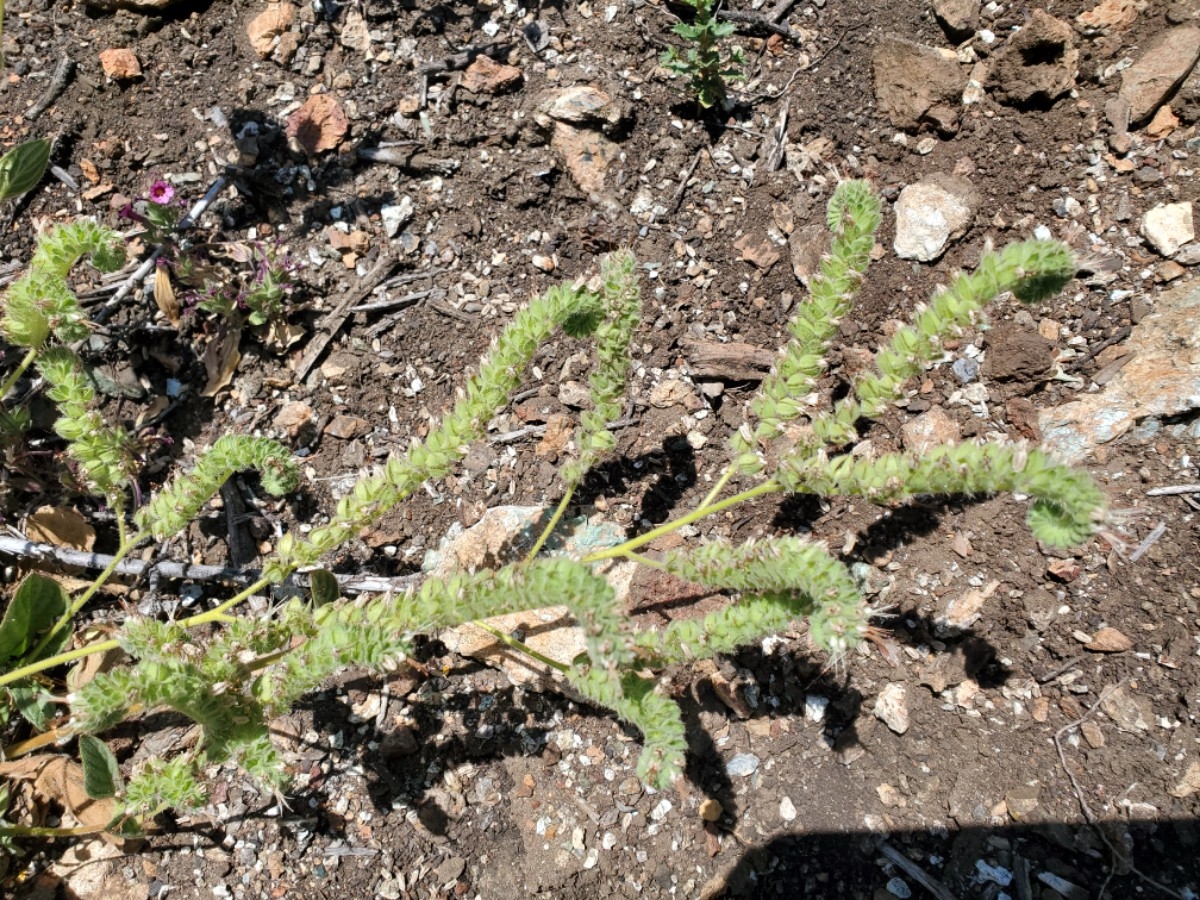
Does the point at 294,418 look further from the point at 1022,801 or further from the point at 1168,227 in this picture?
the point at 1168,227

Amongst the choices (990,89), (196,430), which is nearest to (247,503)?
(196,430)

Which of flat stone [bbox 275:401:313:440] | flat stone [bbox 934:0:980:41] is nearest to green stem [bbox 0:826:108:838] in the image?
flat stone [bbox 275:401:313:440]

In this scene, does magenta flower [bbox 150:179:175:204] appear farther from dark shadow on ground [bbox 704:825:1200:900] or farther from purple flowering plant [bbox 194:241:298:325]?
dark shadow on ground [bbox 704:825:1200:900]

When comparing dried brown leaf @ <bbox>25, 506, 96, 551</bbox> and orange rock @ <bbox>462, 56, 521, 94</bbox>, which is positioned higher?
orange rock @ <bbox>462, 56, 521, 94</bbox>

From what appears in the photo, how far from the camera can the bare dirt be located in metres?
2.74

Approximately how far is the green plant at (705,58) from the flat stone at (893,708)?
220 centimetres

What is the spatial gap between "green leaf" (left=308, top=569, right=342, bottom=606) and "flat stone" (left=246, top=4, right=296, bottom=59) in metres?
2.27

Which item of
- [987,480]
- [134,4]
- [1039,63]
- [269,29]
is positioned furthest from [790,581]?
[134,4]

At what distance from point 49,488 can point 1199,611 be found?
3.87 m

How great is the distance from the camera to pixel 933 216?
3184 mm

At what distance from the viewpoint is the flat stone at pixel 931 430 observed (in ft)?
9.87

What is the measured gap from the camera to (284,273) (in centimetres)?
340

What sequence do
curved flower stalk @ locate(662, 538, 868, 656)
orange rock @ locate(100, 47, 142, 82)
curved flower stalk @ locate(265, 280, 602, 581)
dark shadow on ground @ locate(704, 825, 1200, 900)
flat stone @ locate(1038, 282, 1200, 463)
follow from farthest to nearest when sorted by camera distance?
orange rock @ locate(100, 47, 142, 82) < flat stone @ locate(1038, 282, 1200, 463) < dark shadow on ground @ locate(704, 825, 1200, 900) < curved flower stalk @ locate(265, 280, 602, 581) < curved flower stalk @ locate(662, 538, 868, 656)

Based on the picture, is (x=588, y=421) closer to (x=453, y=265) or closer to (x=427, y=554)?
(x=427, y=554)
